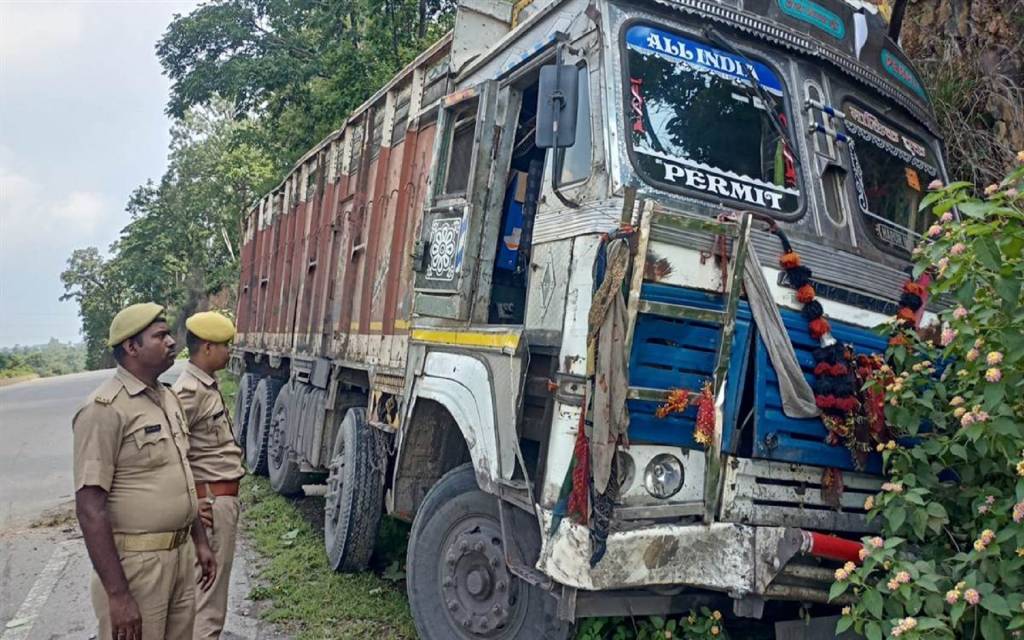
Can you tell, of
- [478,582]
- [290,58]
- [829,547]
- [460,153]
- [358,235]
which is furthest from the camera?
[290,58]

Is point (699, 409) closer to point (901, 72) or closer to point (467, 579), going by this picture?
point (467, 579)

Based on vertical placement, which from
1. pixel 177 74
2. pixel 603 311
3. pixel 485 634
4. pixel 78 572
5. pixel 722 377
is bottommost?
pixel 78 572

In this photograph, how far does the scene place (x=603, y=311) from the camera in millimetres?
2588

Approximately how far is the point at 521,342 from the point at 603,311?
1.97 ft

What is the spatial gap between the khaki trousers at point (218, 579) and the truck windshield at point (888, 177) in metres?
3.18

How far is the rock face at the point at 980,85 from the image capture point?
6.73m

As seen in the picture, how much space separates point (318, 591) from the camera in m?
4.96

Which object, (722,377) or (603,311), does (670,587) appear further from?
(603,311)

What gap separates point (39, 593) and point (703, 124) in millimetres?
4922

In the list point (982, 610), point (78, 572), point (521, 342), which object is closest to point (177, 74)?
point (78, 572)

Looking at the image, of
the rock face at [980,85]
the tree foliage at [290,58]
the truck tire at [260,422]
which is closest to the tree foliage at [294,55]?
the tree foliage at [290,58]

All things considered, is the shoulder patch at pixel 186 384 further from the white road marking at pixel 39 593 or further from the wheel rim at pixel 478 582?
the white road marking at pixel 39 593

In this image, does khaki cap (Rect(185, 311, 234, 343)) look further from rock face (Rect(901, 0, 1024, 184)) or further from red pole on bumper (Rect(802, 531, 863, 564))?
rock face (Rect(901, 0, 1024, 184))

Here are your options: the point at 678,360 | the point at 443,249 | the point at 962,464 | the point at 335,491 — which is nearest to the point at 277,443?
the point at 335,491
